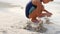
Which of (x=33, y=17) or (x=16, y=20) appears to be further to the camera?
(x=16, y=20)

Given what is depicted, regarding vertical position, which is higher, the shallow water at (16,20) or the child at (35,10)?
the child at (35,10)

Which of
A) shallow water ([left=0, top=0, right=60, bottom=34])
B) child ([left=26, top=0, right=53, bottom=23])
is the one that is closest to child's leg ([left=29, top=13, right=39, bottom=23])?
child ([left=26, top=0, right=53, bottom=23])

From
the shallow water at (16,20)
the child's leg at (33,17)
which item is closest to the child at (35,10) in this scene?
the child's leg at (33,17)

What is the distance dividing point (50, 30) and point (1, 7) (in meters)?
0.91

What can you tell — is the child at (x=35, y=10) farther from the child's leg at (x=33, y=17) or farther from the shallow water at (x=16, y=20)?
the shallow water at (x=16, y=20)

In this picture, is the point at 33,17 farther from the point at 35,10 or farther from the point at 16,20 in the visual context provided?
the point at 16,20

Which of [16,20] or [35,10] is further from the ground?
[35,10]

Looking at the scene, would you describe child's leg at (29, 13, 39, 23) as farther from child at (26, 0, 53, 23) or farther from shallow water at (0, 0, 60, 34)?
shallow water at (0, 0, 60, 34)

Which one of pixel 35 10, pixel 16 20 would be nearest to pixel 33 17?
pixel 35 10

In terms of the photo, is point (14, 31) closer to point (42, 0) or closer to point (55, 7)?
point (42, 0)

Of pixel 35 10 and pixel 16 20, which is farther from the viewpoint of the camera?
pixel 16 20

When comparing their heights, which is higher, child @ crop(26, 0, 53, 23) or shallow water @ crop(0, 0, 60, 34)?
child @ crop(26, 0, 53, 23)

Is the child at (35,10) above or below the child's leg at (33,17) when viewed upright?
above

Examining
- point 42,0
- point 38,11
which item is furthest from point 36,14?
point 42,0
